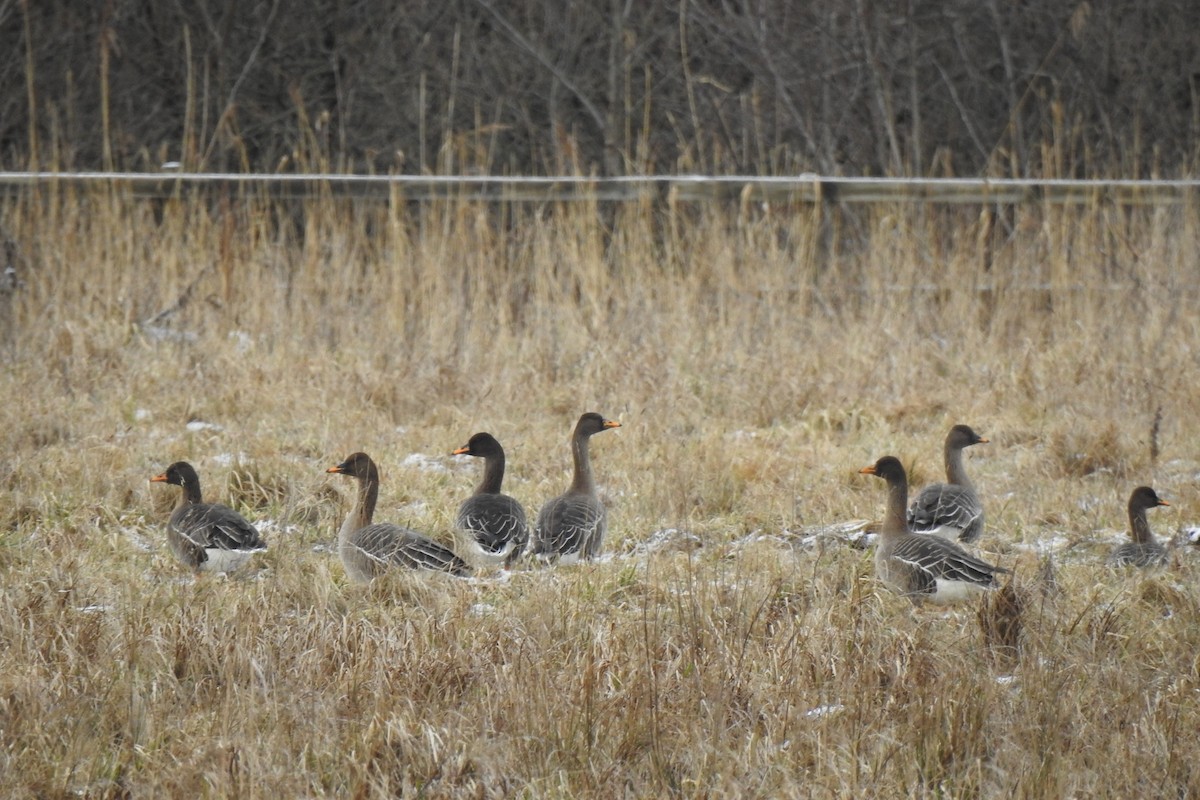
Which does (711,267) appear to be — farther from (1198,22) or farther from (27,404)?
(1198,22)

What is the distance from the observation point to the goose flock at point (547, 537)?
14.4 feet

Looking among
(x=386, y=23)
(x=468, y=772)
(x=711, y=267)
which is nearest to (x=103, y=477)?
(x=468, y=772)

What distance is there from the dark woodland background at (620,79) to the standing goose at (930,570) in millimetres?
8564

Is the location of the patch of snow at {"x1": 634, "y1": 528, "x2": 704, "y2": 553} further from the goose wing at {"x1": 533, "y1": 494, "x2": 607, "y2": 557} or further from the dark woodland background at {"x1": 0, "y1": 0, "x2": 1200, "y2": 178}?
the dark woodland background at {"x1": 0, "y1": 0, "x2": 1200, "y2": 178}

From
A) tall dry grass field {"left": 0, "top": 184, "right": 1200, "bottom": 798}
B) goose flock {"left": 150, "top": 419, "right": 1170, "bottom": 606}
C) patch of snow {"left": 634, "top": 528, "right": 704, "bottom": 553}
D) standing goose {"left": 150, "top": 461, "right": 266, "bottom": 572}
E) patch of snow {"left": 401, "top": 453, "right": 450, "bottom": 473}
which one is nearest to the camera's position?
tall dry grass field {"left": 0, "top": 184, "right": 1200, "bottom": 798}

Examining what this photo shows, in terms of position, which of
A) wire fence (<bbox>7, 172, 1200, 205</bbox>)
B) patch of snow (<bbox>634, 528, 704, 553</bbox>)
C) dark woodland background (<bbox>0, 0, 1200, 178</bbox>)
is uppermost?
dark woodland background (<bbox>0, 0, 1200, 178</bbox>)

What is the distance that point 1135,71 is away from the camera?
569 inches

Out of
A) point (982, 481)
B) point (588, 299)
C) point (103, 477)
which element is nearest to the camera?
point (103, 477)

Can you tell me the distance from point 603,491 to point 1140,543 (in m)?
2.23

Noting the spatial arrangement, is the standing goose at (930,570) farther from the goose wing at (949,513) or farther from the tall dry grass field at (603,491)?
the goose wing at (949,513)

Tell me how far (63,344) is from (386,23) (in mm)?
9895

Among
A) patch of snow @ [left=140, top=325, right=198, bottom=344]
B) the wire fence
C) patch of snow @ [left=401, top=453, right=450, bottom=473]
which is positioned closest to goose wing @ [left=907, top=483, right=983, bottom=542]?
patch of snow @ [left=401, top=453, right=450, bottom=473]

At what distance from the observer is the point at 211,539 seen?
4.63m

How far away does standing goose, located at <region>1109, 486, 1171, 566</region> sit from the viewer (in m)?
4.65
